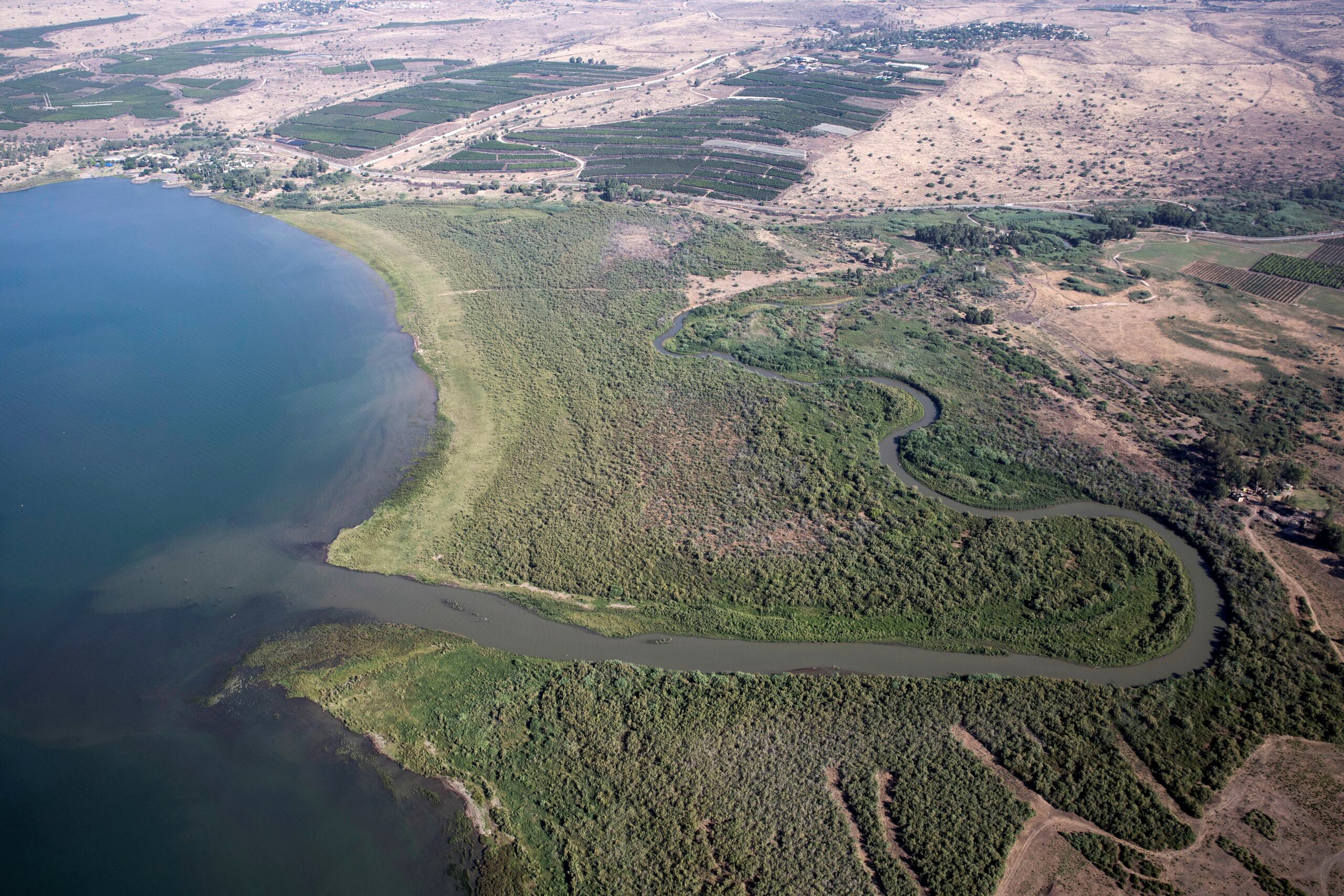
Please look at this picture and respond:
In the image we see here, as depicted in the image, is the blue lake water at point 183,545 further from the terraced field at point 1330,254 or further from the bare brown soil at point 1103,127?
the terraced field at point 1330,254

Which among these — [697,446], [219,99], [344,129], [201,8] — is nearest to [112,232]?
[344,129]

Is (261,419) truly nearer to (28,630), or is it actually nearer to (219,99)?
(28,630)

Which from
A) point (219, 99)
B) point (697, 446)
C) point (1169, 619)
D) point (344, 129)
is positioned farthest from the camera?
point (219, 99)

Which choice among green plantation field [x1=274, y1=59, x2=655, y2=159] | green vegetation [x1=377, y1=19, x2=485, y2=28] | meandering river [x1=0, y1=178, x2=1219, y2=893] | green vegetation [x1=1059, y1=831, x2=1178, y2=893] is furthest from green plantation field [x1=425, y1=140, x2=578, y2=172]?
green vegetation [x1=377, y1=19, x2=485, y2=28]

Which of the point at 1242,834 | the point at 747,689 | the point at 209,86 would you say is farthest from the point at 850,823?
the point at 209,86

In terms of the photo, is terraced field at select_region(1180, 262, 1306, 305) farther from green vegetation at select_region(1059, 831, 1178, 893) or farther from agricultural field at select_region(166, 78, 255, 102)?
agricultural field at select_region(166, 78, 255, 102)
